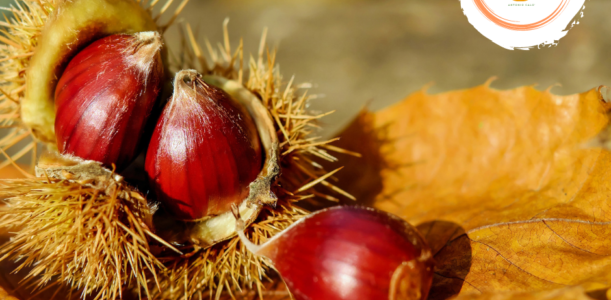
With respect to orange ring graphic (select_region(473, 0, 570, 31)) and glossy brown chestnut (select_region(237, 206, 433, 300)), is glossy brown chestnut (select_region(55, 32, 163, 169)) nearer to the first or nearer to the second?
glossy brown chestnut (select_region(237, 206, 433, 300))

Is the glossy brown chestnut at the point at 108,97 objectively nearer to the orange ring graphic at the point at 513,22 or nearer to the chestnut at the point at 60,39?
the chestnut at the point at 60,39

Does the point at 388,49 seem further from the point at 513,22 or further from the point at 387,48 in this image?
the point at 513,22

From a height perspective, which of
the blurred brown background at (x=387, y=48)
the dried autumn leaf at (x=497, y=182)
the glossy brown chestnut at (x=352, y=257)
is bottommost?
the glossy brown chestnut at (x=352, y=257)

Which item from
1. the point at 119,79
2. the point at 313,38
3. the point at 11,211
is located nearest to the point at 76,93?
the point at 119,79

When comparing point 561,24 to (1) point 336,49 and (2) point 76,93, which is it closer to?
(1) point 336,49

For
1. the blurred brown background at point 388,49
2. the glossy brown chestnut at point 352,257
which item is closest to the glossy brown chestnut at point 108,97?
the glossy brown chestnut at point 352,257

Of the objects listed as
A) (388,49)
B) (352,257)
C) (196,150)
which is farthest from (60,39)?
(388,49)

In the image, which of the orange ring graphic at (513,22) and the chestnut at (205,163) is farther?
the orange ring graphic at (513,22)
